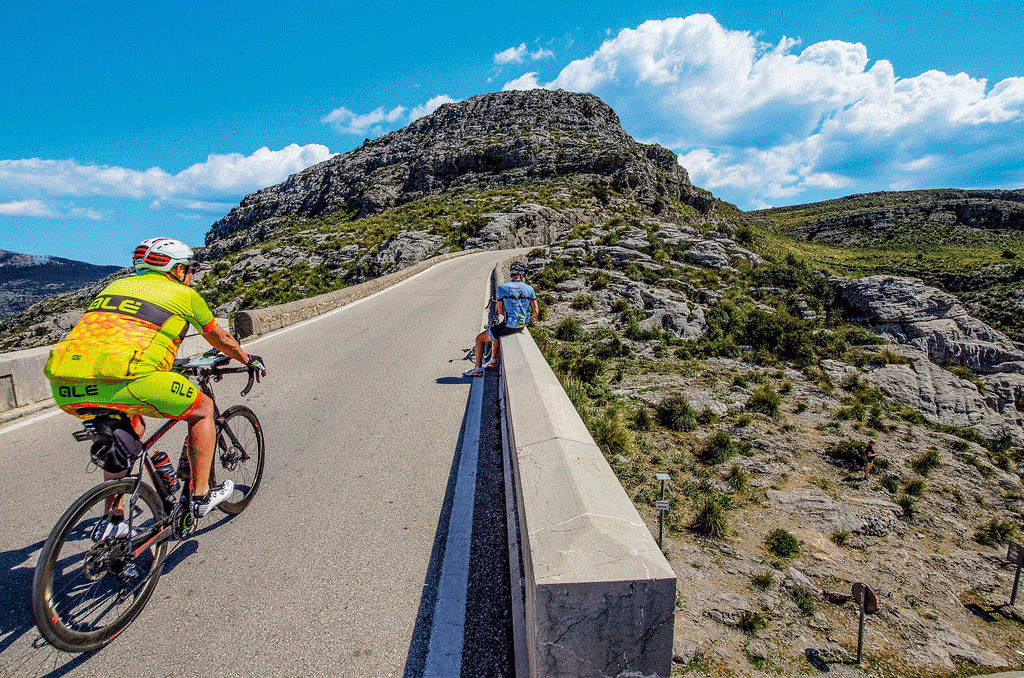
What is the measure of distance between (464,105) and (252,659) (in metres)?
110

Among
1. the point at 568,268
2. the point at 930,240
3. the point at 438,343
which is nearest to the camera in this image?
the point at 438,343

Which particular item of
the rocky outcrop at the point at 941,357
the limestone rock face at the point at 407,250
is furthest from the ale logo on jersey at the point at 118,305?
the limestone rock face at the point at 407,250

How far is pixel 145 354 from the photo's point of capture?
9.00ft

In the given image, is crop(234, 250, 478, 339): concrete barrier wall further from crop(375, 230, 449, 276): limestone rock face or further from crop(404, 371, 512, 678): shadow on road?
crop(375, 230, 449, 276): limestone rock face

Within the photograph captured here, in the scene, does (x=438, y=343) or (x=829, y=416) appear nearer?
(x=829, y=416)

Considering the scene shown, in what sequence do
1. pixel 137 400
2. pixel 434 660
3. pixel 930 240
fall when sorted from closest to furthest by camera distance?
1. pixel 434 660
2. pixel 137 400
3. pixel 930 240

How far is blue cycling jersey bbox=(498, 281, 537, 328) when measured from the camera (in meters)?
7.84

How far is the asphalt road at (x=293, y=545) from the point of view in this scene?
246 cm

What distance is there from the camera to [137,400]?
2721 millimetres

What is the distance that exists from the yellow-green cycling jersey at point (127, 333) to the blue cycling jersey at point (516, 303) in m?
5.16

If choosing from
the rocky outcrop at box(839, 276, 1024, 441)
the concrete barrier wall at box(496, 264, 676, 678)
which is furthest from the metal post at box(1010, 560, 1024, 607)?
the rocky outcrop at box(839, 276, 1024, 441)

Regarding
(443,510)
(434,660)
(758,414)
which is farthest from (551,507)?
(758,414)

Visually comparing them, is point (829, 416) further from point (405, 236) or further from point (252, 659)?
point (405, 236)

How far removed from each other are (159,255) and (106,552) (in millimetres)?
1804
